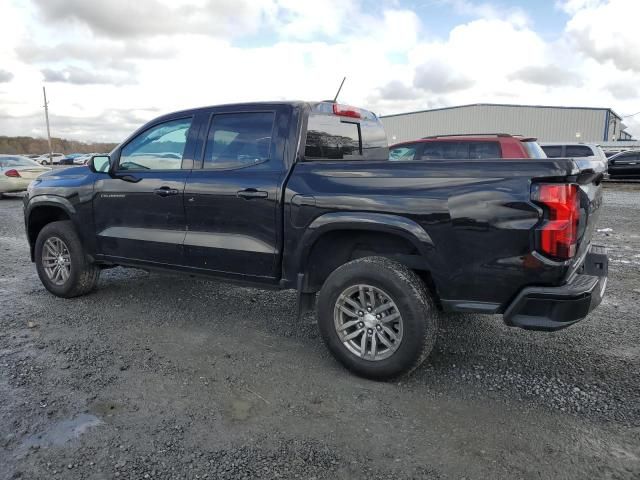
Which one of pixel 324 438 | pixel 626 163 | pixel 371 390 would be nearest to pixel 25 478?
pixel 324 438

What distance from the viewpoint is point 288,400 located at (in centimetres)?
324

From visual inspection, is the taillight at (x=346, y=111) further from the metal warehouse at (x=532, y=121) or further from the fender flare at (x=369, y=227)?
the metal warehouse at (x=532, y=121)

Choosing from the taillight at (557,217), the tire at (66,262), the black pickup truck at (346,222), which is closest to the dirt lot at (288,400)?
the tire at (66,262)

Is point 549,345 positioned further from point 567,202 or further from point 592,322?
point 567,202

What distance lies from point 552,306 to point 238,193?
2.36 metres

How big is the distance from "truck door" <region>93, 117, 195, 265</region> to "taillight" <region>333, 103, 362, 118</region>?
1.27 metres

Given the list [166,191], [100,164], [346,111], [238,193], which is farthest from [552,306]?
[100,164]

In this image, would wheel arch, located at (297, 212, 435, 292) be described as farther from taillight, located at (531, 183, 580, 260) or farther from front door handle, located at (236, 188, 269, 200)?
taillight, located at (531, 183, 580, 260)

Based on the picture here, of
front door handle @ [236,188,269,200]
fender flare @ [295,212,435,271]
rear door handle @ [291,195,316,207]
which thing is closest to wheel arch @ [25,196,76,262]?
front door handle @ [236,188,269,200]

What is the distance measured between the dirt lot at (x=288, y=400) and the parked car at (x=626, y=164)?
1928cm

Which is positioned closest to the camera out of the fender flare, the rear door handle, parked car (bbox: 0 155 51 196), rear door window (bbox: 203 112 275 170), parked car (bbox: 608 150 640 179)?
the fender flare

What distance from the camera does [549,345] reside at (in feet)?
13.3

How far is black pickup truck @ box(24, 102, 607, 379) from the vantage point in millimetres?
2961

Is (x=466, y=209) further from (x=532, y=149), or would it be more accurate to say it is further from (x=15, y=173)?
(x=15, y=173)
